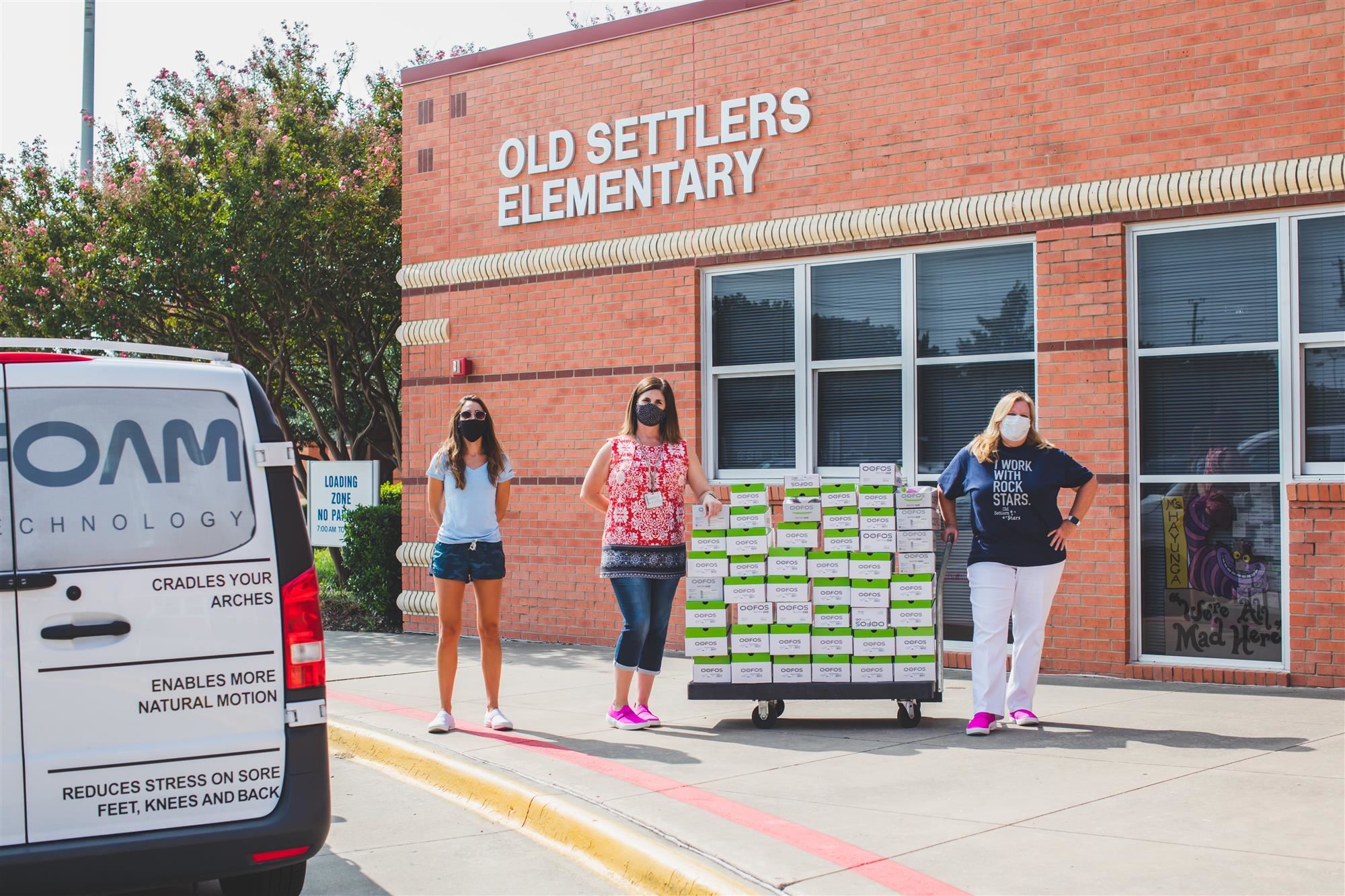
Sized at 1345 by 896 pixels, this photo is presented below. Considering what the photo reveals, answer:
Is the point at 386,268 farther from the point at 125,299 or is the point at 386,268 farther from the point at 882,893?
the point at 882,893

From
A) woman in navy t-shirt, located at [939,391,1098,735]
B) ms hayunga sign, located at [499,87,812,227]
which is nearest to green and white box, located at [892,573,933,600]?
woman in navy t-shirt, located at [939,391,1098,735]

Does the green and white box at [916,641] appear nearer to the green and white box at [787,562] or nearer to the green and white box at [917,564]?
the green and white box at [917,564]

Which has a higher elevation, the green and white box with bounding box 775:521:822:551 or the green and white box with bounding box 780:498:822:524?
the green and white box with bounding box 780:498:822:524

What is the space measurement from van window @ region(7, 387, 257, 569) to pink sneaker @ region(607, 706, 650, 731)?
12.5ft

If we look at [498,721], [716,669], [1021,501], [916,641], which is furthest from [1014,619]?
[498,721]

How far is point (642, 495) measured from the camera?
7.79 metres

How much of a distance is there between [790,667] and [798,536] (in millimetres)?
762

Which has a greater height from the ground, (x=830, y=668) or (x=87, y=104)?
(x=87, y=104)

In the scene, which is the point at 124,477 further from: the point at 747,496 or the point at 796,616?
the point at 796,616

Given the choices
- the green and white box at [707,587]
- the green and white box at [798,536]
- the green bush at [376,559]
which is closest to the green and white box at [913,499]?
the green and white box at [798,536]

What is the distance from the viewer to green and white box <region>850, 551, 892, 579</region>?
25.8ft

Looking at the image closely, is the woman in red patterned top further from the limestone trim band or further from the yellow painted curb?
the limestone trim band

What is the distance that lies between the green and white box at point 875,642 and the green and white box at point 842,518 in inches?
23.6

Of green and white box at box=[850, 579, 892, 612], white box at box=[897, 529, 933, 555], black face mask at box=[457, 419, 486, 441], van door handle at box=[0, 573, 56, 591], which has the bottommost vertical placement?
green and white box at box=[850, 579, 892, 612]
